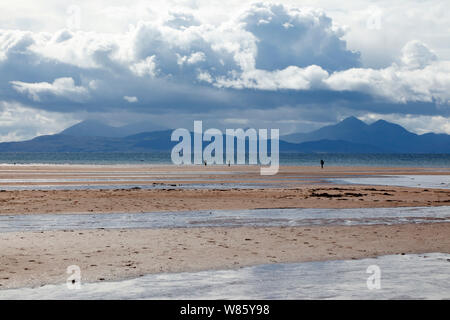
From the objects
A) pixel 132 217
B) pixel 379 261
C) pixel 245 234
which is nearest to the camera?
pixel 379 261

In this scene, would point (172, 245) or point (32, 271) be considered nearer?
point (32, 271)

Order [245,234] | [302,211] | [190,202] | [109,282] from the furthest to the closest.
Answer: [190,202] → [302,211] → [245,234] → [109,282]

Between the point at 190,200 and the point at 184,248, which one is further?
the point at 190,200

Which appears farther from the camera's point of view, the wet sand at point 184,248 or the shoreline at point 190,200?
the shoreline at point 190,200

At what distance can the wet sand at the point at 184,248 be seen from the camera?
1539 centimetres

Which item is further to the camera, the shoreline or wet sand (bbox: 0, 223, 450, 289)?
the shoreline

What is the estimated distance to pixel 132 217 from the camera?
28.0 meters

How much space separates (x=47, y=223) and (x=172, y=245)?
906 centimetres

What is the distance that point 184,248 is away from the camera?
61.1ft

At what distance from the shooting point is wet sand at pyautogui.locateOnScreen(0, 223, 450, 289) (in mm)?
15391

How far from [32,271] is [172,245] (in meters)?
5.50
